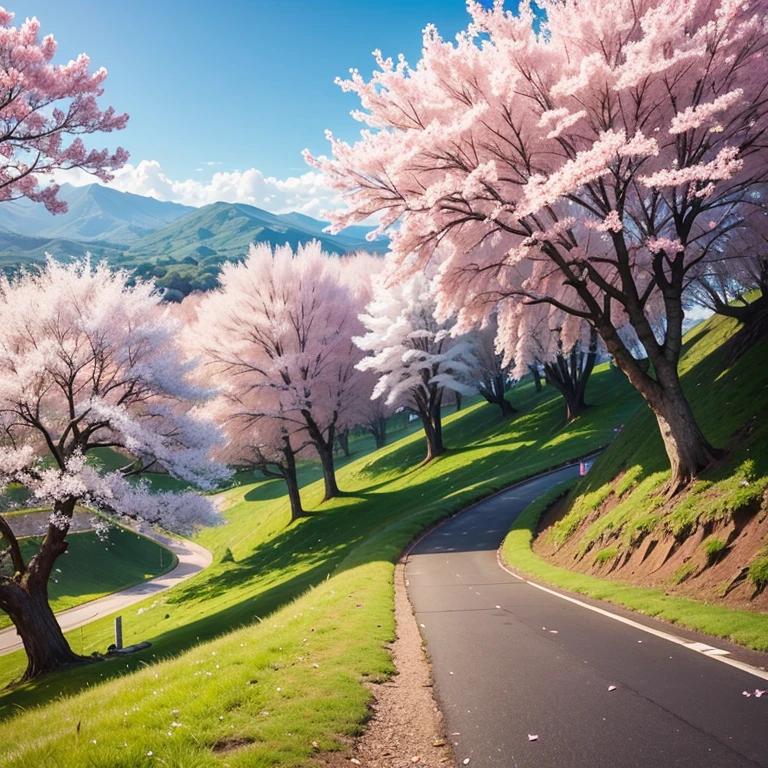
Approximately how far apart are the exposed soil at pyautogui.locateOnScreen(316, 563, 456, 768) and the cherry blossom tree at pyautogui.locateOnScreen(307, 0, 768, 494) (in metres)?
7.96

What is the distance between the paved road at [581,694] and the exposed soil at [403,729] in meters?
0.17

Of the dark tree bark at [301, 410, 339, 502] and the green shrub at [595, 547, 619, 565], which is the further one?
the dark tree bark at [301, 410, 339, 502]

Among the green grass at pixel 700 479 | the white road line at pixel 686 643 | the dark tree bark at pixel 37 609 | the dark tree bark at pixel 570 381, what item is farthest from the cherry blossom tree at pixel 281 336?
the white road line at pixel 686 643

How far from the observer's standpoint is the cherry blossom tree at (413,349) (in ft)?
127

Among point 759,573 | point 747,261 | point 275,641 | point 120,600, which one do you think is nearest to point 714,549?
point 759,573

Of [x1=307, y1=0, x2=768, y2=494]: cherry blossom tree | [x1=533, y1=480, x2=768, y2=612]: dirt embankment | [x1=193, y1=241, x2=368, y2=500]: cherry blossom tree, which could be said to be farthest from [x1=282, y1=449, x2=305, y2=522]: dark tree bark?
[x1=307, y1=0, x2=768, y2=494]: cherry blossom tree

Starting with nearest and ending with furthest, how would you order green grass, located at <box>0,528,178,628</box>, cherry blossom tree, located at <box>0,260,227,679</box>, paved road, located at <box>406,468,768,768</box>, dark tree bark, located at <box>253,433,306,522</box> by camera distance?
paved road, located at <box>406,468,768,768</box>, cherry blossom tree, located at <box>0,260,227,679</box>, green grass, located at <box>0,528,178,628</box>, dark tree bark, located at <box>253,433,306,522</box>

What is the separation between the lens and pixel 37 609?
1744 centimetres

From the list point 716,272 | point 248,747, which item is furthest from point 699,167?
point 248,747

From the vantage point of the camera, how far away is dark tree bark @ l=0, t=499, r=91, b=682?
17.1m

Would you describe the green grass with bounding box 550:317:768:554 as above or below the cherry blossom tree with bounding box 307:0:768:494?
below

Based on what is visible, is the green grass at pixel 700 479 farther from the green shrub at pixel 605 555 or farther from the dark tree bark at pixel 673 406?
the dark tree bark at pixel 673 406

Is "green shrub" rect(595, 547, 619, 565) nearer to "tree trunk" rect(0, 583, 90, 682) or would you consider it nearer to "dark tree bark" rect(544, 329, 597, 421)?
"tree trunk" rect(0, 583, 90, 682)

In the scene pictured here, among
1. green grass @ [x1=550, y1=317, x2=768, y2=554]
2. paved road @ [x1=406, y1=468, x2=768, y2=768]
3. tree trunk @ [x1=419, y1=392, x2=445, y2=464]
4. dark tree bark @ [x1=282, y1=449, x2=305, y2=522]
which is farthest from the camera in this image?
tree trunk @ [x1=419, y1=392, x2=445, y2=464]
